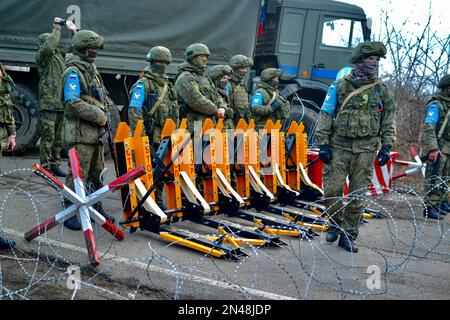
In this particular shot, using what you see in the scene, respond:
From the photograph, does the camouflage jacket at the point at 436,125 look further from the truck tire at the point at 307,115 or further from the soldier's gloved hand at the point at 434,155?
the truck tire at the point at 307,115

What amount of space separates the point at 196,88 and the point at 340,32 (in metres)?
5.60

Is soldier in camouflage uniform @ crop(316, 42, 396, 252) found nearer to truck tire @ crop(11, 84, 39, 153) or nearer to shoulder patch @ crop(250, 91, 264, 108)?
shoulder patch @ crop(250, 91, 264, 108)

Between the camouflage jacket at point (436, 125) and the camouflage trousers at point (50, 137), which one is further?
the camouflage trousers at point (50, 137)

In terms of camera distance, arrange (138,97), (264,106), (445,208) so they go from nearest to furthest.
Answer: (138,97), (445,208), (264,106)

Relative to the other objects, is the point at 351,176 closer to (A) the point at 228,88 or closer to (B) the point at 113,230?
(B) the point at 113,230

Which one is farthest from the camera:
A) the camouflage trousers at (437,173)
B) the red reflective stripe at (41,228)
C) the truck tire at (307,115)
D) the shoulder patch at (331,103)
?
the truck tire at (307,115)

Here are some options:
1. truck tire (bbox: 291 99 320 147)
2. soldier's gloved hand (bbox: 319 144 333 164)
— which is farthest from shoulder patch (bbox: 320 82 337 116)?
truck tire (bbox: 291 99 320 147)

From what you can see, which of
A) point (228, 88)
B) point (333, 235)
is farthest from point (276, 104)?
point (333, 235)

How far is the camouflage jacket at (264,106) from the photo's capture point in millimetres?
8695

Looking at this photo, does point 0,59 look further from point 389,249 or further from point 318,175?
point 389,249

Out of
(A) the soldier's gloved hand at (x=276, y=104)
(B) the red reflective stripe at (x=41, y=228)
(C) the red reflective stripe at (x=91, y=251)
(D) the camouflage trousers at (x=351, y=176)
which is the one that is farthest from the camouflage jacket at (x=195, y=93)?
(C) the red reflective stripe at (x=91, y=251)

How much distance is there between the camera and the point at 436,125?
7980mm

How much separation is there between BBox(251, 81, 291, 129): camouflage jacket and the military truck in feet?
5.62

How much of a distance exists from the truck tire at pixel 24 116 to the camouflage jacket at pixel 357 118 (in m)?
5.88
